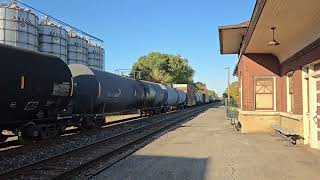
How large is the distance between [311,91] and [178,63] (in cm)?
9922

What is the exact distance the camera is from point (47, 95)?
1541 centimetres

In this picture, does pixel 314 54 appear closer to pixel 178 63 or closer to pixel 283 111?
pixel 283 111

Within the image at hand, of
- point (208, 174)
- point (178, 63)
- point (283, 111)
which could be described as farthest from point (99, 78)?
point (178, 63)

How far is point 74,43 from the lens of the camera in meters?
55.9

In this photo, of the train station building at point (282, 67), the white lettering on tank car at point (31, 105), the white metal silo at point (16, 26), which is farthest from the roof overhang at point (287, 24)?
the white metal silo at point (16, 26)

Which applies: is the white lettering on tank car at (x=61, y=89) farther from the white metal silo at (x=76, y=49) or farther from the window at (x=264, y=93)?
the white metal silo at (x=76, y=49)

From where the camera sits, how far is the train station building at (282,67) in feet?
37.1

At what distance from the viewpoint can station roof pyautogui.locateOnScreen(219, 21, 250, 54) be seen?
67.5 feet

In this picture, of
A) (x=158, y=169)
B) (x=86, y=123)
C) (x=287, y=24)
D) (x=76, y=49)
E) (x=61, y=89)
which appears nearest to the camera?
(x=158, y=169)

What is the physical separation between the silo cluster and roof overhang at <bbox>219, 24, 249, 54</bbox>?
20.7 metres

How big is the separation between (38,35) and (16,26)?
186 inches

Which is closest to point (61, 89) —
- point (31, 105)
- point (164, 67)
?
point (31, 105)

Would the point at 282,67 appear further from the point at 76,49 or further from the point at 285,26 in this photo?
the point at 76,49

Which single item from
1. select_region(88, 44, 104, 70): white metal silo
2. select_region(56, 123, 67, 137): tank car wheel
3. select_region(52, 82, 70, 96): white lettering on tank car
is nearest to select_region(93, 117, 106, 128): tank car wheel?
select_region(56, 123, 67, 137): tank car wheel
